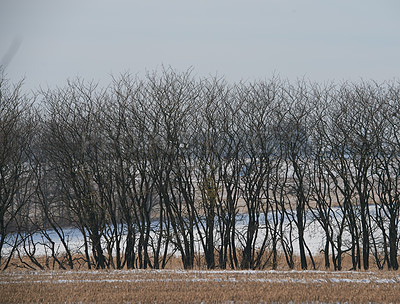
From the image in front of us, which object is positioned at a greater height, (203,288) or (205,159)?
(205,159)

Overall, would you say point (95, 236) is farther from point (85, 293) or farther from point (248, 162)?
point (85, 293)

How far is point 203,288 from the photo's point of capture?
32.6ft

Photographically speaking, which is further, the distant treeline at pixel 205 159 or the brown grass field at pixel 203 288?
the distant treeline at pixel 205 159

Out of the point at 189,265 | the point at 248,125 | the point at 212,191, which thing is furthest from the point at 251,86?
the point at 189,265

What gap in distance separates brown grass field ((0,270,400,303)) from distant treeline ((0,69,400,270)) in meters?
7.82

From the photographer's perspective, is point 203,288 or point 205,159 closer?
point 203,288

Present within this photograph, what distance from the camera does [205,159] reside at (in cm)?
2103

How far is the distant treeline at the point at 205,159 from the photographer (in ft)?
65.8

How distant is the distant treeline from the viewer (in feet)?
65.8

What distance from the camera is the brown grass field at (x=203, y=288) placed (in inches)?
354

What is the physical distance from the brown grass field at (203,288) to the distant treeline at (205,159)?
782 cm

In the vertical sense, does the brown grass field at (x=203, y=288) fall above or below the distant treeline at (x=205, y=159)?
below

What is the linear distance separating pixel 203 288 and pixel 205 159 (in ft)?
37.4

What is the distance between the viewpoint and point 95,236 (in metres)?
20.3
